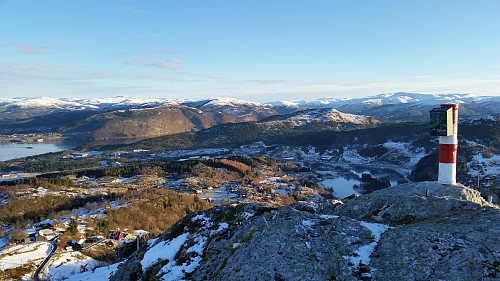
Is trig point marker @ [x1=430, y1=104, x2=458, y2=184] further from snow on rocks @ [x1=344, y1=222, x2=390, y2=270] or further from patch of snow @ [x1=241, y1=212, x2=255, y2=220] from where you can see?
patch of snow @ [x1=241, y1=212, x2=255, y2=220]

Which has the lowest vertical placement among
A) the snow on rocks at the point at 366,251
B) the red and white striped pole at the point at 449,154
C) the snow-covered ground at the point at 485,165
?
the snow-covered ground at the point at 485,165

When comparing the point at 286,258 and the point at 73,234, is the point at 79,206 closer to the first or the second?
the point at 73,234

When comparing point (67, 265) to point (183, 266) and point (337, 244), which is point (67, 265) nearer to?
point (183, 266)

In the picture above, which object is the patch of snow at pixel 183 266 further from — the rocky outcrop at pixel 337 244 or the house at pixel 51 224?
the house at pixel 51 224

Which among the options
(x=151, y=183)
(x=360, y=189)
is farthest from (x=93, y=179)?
(x=360, y=189)

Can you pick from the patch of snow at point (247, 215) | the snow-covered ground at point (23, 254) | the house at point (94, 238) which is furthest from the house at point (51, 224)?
the patch of snow at point (247, 215)

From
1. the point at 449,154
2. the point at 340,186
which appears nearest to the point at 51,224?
the point at 449,154
